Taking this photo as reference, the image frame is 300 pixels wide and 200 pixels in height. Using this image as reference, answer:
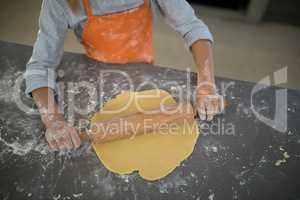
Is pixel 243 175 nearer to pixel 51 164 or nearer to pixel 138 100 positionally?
pixel 138 100

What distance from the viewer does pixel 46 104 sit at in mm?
977

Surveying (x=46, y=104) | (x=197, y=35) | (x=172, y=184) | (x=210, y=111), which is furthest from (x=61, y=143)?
(x=197, y=35)

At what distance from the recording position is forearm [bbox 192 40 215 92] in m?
1.03

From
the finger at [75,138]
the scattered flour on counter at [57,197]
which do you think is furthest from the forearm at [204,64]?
the scattered flour on counter at [57,197]

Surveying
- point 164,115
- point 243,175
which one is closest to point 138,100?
point 164,115

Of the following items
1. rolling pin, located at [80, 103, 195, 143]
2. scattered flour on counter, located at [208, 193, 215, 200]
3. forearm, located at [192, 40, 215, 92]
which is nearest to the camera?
scattered flour on counter, located at [208, 193, 215, 200]

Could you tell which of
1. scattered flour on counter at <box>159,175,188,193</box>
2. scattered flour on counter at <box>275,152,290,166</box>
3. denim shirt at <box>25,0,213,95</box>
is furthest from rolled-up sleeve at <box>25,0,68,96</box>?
scattered flour on counter at <box>275,152,290,166</box>

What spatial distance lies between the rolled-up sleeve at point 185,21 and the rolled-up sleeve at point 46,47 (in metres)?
0.32

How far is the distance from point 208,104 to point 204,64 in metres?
0.16

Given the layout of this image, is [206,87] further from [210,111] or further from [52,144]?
[52,144]

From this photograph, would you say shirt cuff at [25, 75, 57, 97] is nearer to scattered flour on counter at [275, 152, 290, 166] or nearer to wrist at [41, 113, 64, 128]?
wrist at [41, 113, 64, 128]

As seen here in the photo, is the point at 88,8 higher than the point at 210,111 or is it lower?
higher

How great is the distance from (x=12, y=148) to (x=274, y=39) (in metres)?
1.74

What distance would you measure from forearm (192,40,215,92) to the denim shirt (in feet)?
0.07
